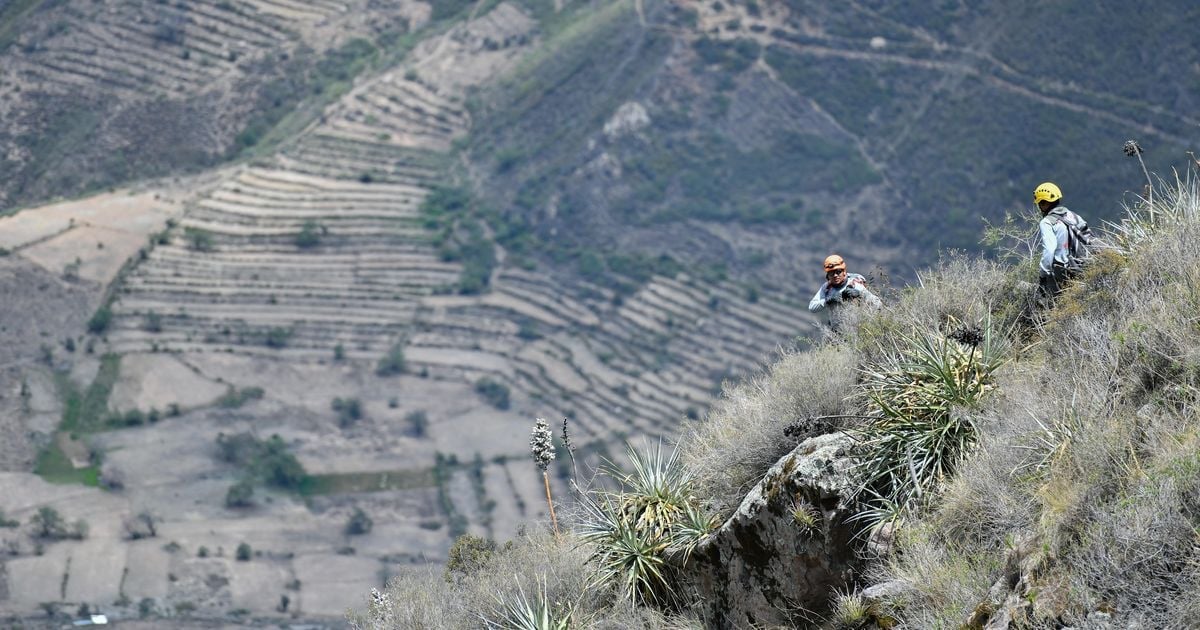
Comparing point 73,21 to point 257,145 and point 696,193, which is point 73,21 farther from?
point 696,193

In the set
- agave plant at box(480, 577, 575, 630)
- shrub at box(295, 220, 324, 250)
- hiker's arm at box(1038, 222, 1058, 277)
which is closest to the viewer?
hiker's arm at box(1038, 222, 1058, 277)

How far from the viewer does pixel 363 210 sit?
107m

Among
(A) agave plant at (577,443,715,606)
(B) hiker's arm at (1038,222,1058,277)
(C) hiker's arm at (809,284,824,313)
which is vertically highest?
(B) hiker's arm at (1038,222,1058,277)

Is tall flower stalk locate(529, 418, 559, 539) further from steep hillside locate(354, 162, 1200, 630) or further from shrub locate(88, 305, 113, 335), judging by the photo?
shrub locate(88, 305, 113, 335)

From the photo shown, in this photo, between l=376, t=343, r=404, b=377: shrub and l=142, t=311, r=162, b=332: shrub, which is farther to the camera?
l=142, t=311, r=162, b=332: shrub

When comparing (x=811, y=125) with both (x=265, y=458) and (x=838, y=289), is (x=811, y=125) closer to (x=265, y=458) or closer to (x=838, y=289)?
(x=265, y=458)

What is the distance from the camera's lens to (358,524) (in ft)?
249

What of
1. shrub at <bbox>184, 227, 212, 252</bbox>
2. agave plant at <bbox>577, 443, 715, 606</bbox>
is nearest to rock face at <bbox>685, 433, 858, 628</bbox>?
agave plant at <bbox>577, 443, 715, 606</bbox>

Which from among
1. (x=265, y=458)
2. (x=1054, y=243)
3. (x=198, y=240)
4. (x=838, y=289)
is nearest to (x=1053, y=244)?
(x=1054, y=243)

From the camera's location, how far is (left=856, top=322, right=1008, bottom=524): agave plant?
15.2 metres

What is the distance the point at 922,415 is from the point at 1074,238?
2478 mm

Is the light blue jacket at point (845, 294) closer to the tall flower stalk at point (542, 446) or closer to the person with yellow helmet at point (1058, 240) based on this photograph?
the person with yellow helmet at point (1058, 240)

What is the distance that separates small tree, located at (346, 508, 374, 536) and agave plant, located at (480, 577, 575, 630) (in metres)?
57.8

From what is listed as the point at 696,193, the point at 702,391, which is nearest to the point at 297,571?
the point at 702,391
